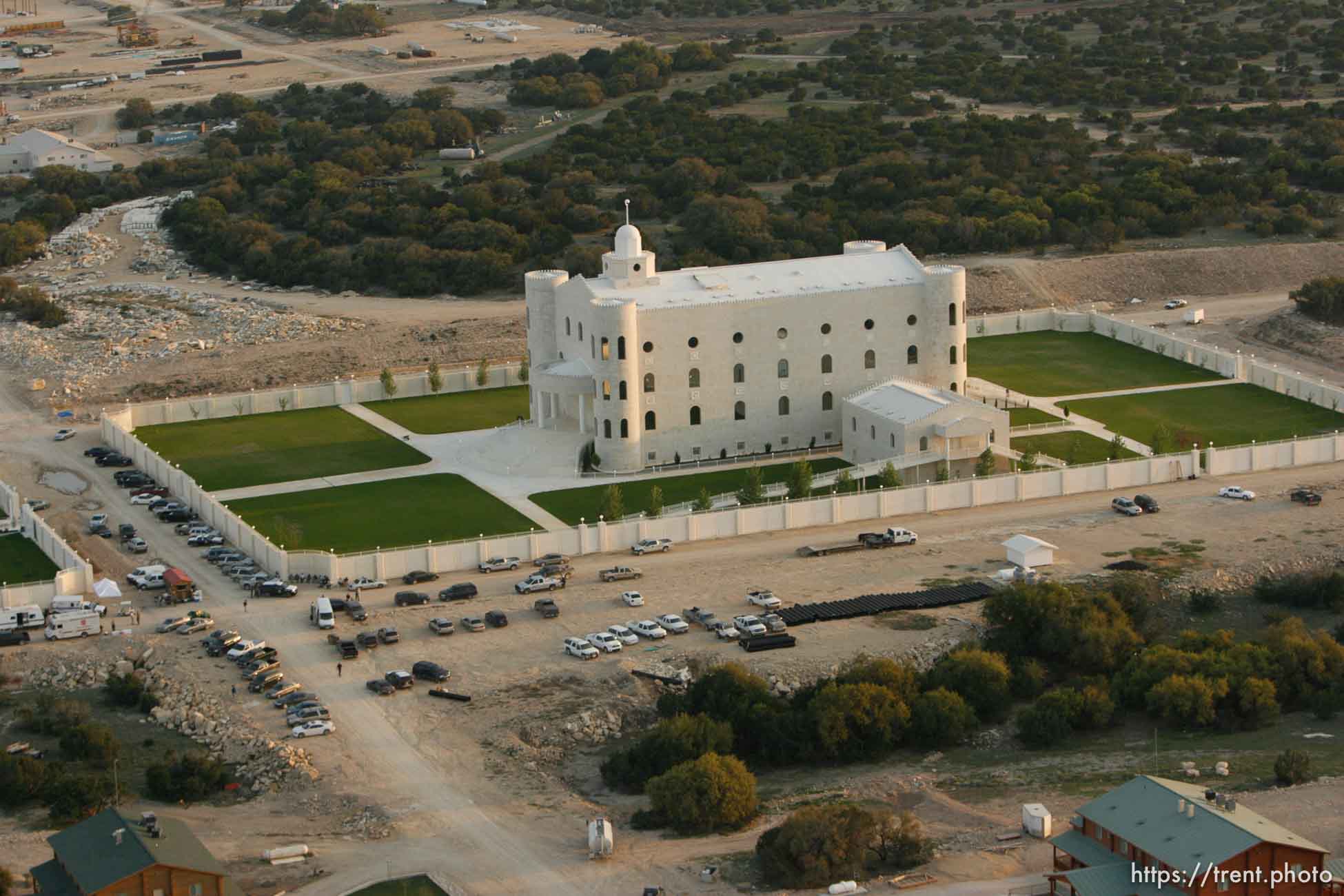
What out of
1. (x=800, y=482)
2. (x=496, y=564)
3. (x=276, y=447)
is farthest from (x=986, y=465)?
(x=276, y=447)

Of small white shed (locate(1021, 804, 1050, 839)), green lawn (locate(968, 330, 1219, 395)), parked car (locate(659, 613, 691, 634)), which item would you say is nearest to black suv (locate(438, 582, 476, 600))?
parked car (locate(659, 613, 691, 634))

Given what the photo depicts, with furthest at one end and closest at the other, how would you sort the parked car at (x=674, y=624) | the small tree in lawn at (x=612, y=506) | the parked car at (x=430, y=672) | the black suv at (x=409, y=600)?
the small tree in lawn at (x=612, y=506) → the black suv at (x=409, y=600) → the parked car at (x=674, y=624) → the parked car at (x=430, y=672)

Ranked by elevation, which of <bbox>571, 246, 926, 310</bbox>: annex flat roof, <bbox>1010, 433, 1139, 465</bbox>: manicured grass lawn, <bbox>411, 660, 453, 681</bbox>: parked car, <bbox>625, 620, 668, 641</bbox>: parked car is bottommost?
<bbox>411, 660, 453, 681</bbox>: parked car

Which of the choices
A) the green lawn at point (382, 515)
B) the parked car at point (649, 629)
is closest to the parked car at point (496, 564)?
the green lawn at point (382, 515)

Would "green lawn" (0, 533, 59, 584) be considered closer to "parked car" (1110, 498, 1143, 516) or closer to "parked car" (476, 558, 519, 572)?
"parked car" (476, 558, 519, 572)

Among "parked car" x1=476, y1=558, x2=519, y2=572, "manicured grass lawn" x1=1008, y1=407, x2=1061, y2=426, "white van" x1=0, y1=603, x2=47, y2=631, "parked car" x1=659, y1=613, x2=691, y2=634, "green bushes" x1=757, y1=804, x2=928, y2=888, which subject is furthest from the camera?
"manicured grass lawn" x1=1008, y1=407, x2=1061, y2=426

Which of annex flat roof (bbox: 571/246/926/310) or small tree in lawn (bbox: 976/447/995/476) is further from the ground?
annex flat roof (bbox: 571/246/926/310)

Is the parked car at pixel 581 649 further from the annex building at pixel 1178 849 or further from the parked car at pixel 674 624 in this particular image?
the annex building at pixel 1178 849

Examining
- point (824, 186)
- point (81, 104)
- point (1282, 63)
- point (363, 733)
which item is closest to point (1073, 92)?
point (1282, 63)
